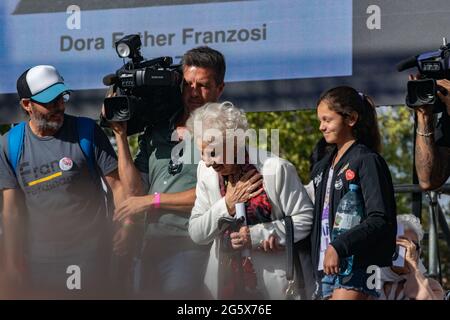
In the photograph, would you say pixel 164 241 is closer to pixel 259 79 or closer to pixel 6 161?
pixel 6 161

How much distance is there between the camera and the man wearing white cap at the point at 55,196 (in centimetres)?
521

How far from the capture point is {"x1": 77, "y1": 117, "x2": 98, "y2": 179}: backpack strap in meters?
5.30

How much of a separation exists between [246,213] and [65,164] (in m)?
0.98

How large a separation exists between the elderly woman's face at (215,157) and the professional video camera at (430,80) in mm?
880

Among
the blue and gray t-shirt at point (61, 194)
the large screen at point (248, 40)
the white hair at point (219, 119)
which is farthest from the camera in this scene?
the large screen at point (248, 40)

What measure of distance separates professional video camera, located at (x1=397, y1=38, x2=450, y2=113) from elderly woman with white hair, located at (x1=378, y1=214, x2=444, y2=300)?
0.70 m

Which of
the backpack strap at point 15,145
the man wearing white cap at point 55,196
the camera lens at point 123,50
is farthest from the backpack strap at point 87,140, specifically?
the camera lens at point 123,50

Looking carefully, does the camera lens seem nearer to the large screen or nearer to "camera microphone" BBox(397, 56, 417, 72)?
the large screen

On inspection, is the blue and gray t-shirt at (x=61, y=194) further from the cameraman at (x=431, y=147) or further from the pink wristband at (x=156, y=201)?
the cameraman at (x=431, y=147)

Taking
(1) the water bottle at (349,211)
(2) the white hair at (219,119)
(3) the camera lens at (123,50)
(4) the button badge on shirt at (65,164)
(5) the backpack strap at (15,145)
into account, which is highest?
(3) the camera lens at (123,50)

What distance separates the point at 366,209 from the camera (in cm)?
458

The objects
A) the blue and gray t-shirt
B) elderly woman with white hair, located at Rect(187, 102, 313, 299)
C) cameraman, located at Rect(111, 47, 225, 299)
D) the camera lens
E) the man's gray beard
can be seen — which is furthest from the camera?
the camera lens

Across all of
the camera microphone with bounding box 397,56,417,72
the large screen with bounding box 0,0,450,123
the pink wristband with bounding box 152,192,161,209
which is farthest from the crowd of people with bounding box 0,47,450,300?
the large screen with bounding box 0,0,450,123
